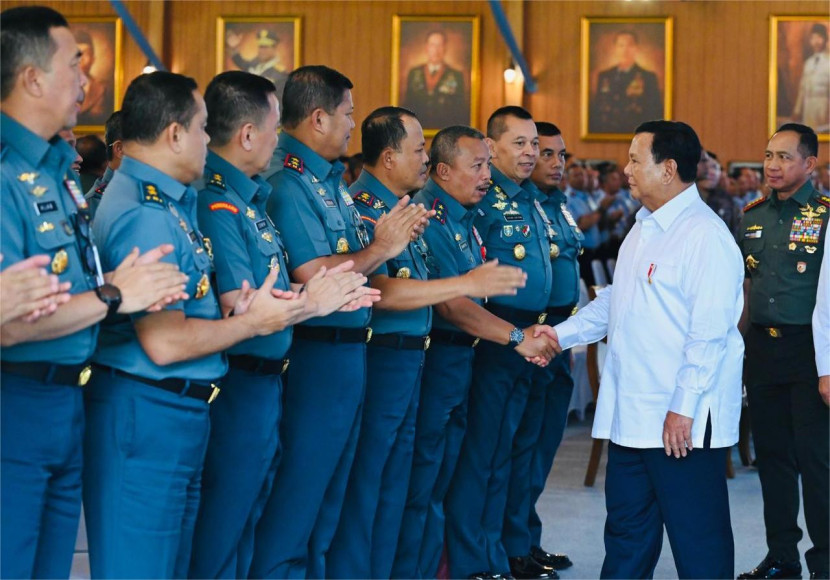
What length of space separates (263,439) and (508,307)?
1.70 m

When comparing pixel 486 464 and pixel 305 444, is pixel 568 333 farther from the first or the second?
pixel 305 444

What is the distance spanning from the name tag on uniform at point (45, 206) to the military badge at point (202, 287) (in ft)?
1.31

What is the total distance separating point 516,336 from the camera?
4.07 meters

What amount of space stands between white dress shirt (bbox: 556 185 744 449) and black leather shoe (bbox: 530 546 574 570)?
1303 millimetres

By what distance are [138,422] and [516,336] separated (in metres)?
1.85

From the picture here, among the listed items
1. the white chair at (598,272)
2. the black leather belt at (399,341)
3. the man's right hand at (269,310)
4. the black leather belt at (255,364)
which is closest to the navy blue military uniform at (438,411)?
the black leather belt at (399,341)

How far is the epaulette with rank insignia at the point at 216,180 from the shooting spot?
9.82 feet

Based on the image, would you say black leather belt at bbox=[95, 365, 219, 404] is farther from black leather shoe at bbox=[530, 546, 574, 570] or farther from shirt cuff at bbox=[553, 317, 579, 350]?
black leather shoe at bbox=[530, 546, 574, 570]

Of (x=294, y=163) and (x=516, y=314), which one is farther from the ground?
(x=294, y=163)

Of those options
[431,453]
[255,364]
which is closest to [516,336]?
[431,453]

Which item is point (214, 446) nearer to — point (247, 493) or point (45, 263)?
point (247, 493)

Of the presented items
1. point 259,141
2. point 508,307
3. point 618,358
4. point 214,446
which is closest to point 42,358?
point 214,446

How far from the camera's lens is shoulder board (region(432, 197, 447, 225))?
13.5 ft

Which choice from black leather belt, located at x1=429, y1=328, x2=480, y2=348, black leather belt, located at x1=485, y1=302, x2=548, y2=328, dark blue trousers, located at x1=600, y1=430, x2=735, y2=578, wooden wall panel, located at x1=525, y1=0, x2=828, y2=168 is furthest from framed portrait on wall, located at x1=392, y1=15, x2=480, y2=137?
Result: dark blue trousers, located at x1=600, y1=430, x2=735, y2=578
